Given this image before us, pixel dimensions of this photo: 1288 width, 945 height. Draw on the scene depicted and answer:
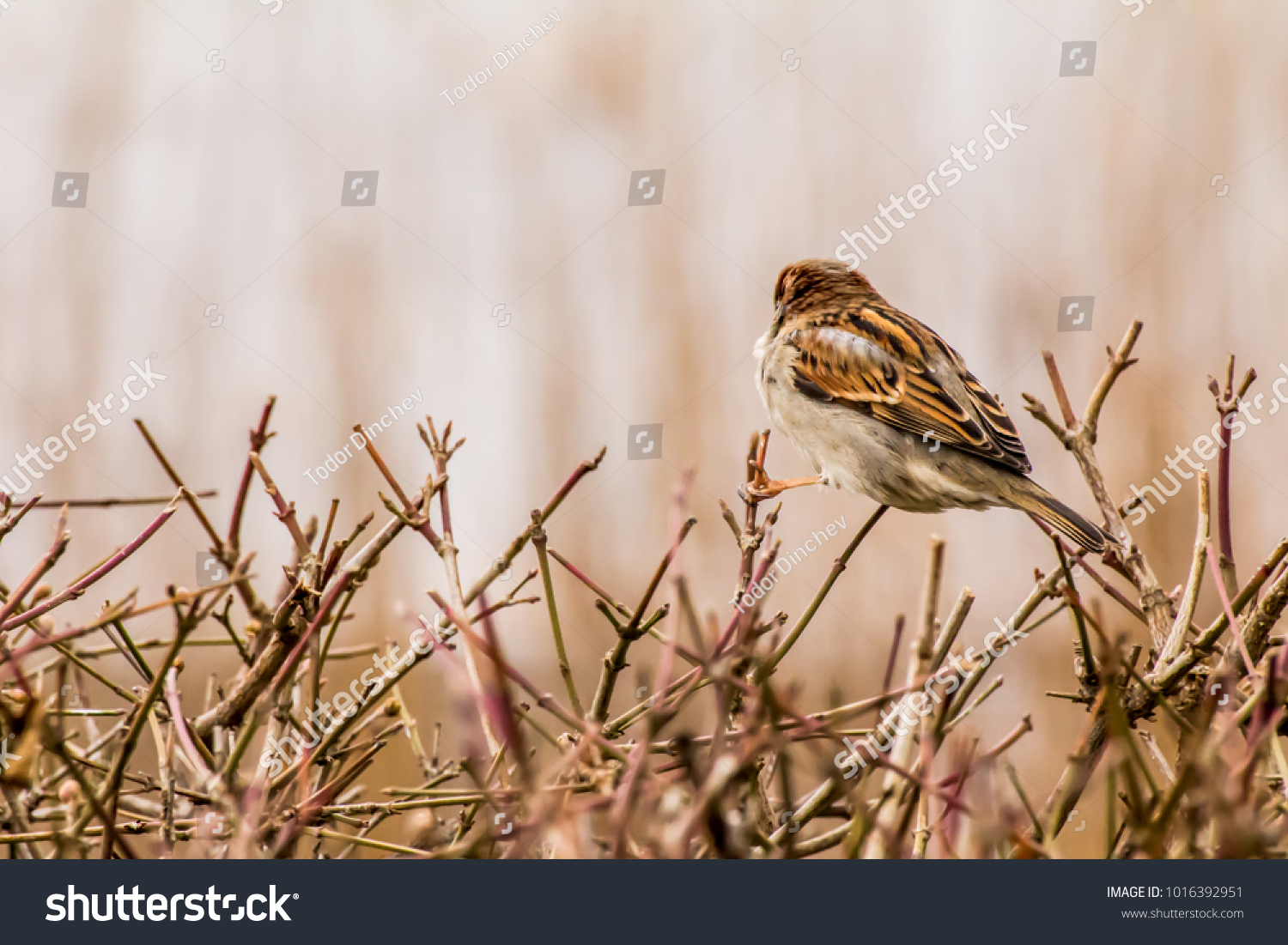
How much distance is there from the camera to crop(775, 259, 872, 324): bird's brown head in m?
3.87

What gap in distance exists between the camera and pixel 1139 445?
5234 millimetres

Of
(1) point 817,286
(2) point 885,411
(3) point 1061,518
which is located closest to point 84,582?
(3) point 1061,518

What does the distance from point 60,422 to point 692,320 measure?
10.7 ft

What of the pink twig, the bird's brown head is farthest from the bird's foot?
the pink twig

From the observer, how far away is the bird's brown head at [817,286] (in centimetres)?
387

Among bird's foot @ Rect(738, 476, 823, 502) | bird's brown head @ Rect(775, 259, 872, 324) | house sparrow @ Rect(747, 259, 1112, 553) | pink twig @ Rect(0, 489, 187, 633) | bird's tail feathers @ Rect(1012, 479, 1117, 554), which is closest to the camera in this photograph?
pink twig @ Rect(0, 489, 187, 633)

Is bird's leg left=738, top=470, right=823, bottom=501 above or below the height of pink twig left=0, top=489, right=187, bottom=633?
above

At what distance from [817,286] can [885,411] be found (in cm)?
68

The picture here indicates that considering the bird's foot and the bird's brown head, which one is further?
the bird's brown head

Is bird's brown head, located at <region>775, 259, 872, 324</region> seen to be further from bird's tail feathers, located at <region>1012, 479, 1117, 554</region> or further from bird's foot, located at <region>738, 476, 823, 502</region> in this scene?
bird's tail feathers, located at <region>1012, 479, 1117, 554</region>

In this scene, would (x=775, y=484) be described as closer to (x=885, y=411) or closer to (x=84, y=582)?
(x=885, y=411)

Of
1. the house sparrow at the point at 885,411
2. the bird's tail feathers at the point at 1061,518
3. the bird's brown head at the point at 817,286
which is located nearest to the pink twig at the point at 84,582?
the bird's tail feathers at the point at 1061,518

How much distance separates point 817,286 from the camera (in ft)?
12.7

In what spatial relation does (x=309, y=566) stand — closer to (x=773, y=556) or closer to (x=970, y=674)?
(x=773, y=556)
